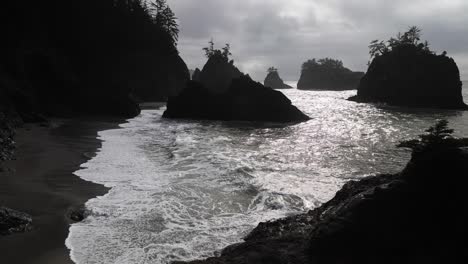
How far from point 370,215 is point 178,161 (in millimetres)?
12430

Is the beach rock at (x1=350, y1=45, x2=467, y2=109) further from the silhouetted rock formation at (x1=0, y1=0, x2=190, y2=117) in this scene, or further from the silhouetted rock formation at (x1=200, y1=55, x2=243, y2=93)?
the silhouetted rock formation at (x1=0, y1=0, x2=190, y2=117)

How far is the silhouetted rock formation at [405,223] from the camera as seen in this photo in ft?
17.2

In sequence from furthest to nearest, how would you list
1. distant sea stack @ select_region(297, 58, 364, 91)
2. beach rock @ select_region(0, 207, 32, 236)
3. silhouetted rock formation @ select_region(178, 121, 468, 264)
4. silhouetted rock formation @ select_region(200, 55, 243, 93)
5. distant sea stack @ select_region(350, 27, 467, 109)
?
1. distant sea stack @ select_region(297, 58, 364, 91)
2. silhouetted rock formation @ select_region(200, 55, 243, 93)
3. distant sea stack @ select_region(350, 27, 467, 109)
4. beach rock @ select_region(0, 207, 32, 236)
5. silhouetted rock formation @ select_region(178, 121, 468, 264)

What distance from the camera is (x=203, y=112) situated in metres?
43.7

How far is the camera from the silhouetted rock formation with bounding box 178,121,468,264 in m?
5.24

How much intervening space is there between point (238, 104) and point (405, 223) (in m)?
37.1

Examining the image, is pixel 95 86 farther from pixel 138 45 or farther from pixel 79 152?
pixel 138 45

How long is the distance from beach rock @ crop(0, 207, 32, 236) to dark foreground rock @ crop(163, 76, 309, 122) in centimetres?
3313

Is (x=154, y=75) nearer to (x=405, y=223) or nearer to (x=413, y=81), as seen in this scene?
(x=413, y=81)

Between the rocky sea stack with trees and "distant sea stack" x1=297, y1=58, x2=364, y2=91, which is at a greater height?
"distant sea stack" x1=297, y1=58, x2=364, y2=91

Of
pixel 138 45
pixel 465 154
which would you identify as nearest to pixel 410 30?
pixel 138 45

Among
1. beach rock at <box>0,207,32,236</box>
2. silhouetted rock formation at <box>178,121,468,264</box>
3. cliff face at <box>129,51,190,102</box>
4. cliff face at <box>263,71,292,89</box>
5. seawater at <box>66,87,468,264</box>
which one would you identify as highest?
cliff face at <box>263,71,292,89</box>

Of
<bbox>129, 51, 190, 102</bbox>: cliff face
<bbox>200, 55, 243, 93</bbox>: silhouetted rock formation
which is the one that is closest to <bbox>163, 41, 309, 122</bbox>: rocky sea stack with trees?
<bbox>129, 51, 190, 102</bbox>: cliff face

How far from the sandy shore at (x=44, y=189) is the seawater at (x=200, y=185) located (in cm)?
49
